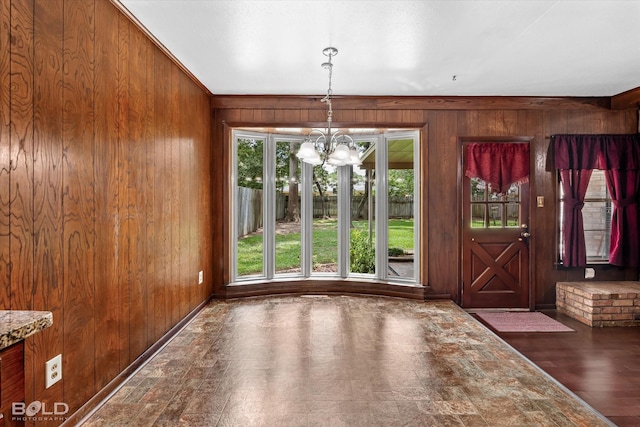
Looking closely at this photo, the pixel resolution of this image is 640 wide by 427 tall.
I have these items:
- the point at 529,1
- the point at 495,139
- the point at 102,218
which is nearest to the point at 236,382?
the point at 102,218

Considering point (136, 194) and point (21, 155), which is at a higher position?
point (21, 155)

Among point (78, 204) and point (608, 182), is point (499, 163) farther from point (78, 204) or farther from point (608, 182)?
point (78, 204)

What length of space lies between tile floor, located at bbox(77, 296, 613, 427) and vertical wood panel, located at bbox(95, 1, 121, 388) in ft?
1.25

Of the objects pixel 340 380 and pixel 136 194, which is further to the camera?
pixel 136 194

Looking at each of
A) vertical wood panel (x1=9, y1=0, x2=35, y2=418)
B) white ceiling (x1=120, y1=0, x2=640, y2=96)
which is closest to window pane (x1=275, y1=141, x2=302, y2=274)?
white ceiling (x1=120, y1=0, x2=640, y2=96)

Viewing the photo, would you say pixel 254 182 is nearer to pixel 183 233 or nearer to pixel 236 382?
pixel 183 233

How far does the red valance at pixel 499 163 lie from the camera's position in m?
4.66

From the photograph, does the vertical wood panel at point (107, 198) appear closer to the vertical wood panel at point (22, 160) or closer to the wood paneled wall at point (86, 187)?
the wood paneled wall at point (86, 187)

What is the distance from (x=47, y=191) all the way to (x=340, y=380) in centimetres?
218

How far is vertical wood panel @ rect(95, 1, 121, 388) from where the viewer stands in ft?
7.57

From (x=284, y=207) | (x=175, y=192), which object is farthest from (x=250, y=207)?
(x=175, y=192)

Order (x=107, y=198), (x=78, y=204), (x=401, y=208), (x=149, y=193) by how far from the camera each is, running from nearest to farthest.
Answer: (x=78, y=204) < (x=107, y=198) < (x=149, y=193) < (x=401, y=208)

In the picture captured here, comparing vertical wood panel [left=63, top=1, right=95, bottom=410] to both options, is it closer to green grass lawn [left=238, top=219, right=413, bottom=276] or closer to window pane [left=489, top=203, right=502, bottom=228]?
green grass lawn [left=238, top=219, right=413, bottom=276]

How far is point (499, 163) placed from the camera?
4.66 meters
